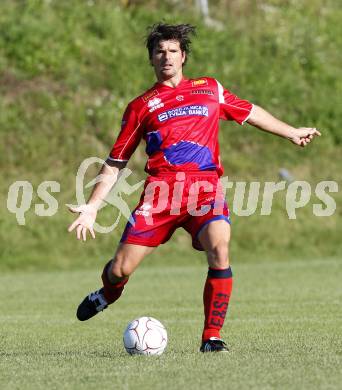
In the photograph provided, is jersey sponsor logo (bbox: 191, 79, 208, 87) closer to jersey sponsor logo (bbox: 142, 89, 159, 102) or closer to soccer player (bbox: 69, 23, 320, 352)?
soccer player (bbox: 69, 23, 320, 352)

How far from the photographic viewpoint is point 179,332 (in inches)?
394

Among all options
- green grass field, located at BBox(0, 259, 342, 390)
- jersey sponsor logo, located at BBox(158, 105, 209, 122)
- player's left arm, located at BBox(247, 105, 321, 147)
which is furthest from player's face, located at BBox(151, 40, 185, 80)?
green grass field, located at BBox(0, 259, 342, 390)

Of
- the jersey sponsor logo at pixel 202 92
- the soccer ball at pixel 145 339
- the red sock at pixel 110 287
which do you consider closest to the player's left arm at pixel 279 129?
the jersey sponsor logo at pixel 202 92

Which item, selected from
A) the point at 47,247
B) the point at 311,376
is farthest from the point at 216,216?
the point at 47,247

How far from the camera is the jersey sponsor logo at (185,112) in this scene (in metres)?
7.97

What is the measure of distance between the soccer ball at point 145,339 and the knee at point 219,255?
25.0 inches

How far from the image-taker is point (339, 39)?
28.4 m

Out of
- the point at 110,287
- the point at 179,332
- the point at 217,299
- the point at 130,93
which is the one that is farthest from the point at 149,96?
the point at 130,93

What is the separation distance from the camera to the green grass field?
6410 millimetres

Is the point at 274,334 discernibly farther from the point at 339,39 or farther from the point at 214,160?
the point at 339,39

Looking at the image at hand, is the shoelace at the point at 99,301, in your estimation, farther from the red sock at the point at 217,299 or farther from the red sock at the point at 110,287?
the red sock at the point at 217,299

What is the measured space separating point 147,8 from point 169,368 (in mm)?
22149

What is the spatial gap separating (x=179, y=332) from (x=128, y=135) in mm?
2604

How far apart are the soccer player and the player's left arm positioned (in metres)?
0.01
